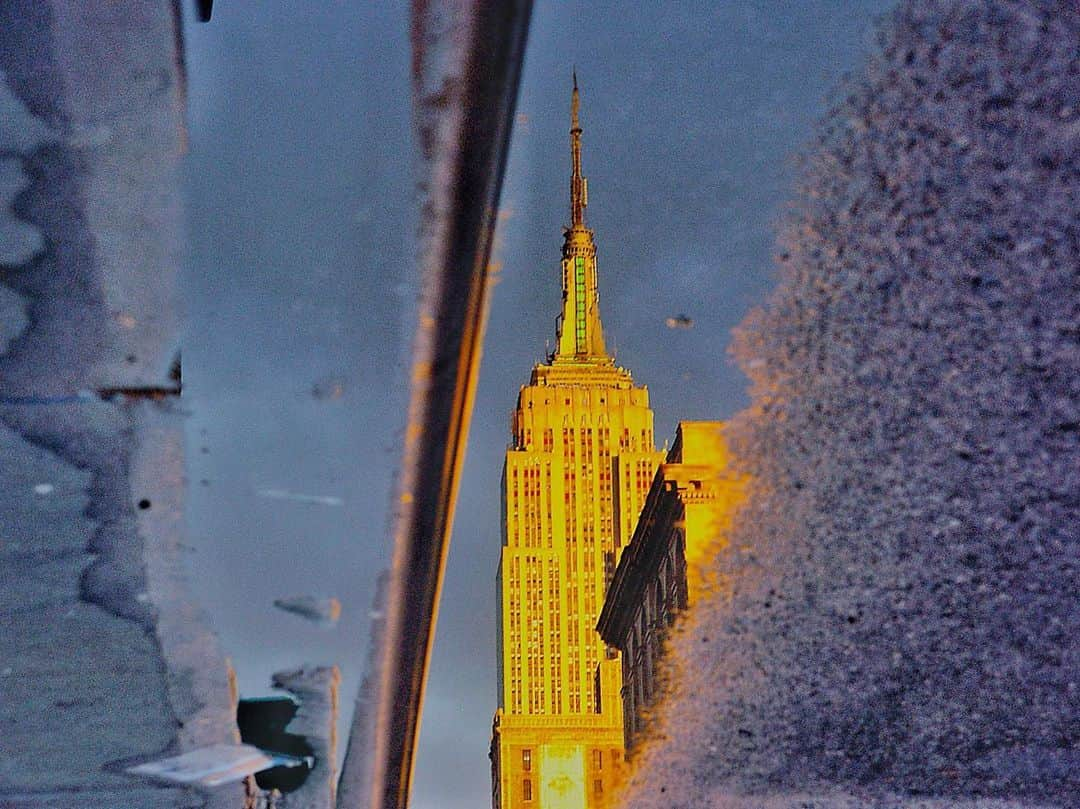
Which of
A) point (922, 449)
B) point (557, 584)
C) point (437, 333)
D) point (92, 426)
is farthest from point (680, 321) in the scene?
point (557, 584)

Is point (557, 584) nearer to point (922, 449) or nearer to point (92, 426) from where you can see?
point (922, 449)

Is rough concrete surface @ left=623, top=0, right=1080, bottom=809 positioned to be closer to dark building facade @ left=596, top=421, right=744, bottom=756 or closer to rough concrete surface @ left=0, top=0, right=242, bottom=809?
dark building facade @ left=596, top=421, right=744, bottom=756

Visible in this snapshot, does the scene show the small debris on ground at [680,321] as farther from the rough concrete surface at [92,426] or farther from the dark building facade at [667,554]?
the rough concrete surface at [92,426]

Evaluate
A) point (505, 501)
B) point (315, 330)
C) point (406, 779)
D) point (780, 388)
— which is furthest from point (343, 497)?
point (505, 501)

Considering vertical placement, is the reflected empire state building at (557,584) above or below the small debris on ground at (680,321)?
above

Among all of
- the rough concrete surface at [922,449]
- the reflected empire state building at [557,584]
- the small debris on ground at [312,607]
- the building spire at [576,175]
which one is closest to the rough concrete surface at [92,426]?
the small debris on ground at [312,607]

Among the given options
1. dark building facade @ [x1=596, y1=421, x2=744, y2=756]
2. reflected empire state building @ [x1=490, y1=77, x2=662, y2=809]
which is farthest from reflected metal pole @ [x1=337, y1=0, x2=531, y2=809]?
reflected empire state building @ [x1=490, y1=77, x2=662, y2=809]

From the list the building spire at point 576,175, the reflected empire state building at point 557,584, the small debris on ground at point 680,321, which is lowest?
the small debris on ground at point 680,321

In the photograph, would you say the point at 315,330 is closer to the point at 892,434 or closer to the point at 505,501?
the point at 892,434
